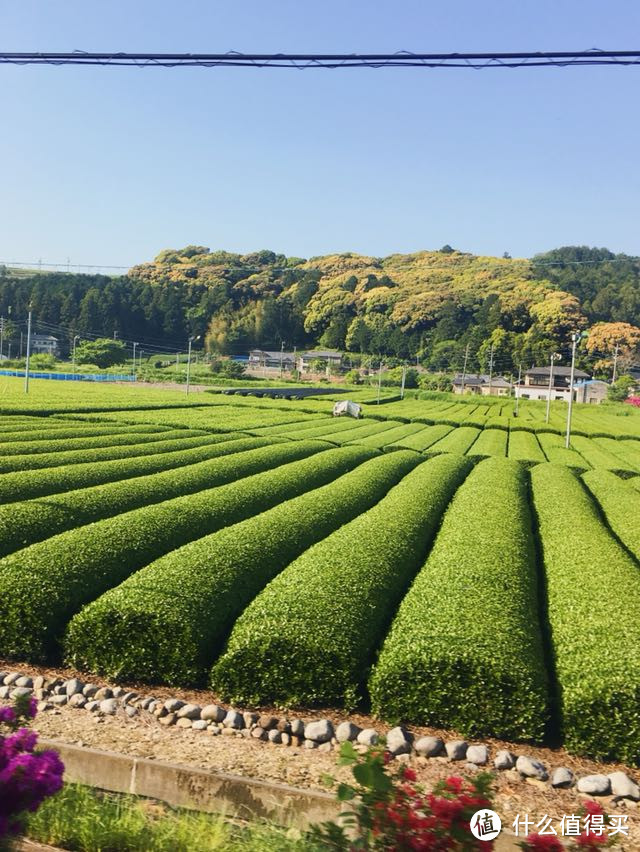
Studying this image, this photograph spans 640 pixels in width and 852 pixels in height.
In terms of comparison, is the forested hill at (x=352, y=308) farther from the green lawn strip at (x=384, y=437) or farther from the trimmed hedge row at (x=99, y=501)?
the trimmed hedge row at (x=99, y=501)

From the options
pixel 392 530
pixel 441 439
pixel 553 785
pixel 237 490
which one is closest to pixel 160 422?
pixel 441 439

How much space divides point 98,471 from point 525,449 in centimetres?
2505

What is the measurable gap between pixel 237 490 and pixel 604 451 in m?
29.3

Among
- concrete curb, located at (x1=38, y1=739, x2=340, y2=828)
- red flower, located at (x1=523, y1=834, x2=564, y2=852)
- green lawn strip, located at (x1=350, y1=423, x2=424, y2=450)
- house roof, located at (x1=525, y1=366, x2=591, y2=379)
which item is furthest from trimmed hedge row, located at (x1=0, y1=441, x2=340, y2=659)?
house roof, located at (x1=525, y1=366, x2=591, y2=379)

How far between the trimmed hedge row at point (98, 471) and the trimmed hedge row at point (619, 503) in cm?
1299

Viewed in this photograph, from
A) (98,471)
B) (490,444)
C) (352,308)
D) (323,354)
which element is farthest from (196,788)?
(352,308)

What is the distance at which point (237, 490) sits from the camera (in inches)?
677

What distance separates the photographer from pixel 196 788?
6.30 meters

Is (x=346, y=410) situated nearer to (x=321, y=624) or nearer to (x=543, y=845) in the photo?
(x=321, y=624)

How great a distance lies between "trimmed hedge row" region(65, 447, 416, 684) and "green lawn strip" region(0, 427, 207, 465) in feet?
33.9

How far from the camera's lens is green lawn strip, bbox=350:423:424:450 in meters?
34.0

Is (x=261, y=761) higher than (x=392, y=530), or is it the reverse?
(x=392, y=530)

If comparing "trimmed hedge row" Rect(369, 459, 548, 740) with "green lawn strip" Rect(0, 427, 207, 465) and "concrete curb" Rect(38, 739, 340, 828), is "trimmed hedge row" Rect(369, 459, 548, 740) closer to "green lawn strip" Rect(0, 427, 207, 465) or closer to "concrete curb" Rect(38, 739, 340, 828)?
"concrete curb" Rect(38, 739, 340, 828)

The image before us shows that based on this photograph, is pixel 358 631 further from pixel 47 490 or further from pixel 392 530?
Answer: pixel 47 490
